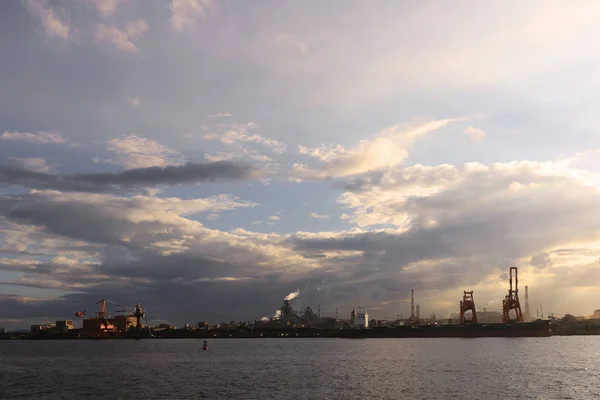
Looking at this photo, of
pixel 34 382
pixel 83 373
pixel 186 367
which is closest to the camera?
pixel 34 382

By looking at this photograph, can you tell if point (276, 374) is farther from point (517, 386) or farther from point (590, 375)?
point (590, 375)

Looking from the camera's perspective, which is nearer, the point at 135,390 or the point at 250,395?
the point at 250,395

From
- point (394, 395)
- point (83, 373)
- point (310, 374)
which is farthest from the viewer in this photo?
point (83, 373)

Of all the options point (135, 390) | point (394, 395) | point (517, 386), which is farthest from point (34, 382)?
point (517, 386)

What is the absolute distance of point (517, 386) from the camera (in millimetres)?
77438

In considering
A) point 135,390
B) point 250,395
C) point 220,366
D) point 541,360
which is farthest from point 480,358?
point 135,390

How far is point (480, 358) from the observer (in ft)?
418

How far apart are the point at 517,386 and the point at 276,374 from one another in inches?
1673

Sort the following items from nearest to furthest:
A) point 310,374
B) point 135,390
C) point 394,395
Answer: point 394,395, point 135,390, point 310,374

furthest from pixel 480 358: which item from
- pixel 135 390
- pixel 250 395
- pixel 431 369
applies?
A: pixel 135 390

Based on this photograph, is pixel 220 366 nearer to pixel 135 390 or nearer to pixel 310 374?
pixel 310 374

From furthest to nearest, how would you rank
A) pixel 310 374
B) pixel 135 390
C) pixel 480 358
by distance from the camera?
pixel 480 358 → pixel 310 374 → pixel 135 390

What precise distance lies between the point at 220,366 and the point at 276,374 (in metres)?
25.7

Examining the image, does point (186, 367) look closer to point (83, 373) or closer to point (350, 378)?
point (83, 373)
